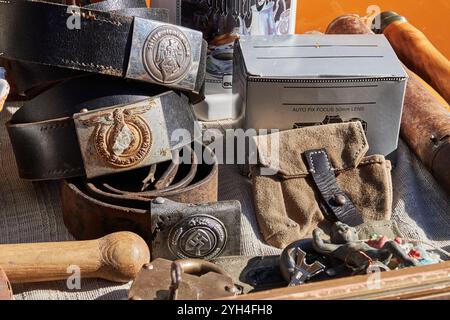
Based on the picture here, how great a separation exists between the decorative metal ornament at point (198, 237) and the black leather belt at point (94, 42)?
0.96 ft

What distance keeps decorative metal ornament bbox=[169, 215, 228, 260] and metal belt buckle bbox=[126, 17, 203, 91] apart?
291mm

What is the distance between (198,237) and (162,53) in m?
0.34

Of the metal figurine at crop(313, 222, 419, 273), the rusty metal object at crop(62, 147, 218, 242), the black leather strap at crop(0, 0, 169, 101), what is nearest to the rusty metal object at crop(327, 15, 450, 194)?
the metal figurine at crop(313, 222, 419, 273)

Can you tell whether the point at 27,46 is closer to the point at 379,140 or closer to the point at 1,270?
the point at 1,270

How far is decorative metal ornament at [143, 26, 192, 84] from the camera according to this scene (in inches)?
46.7

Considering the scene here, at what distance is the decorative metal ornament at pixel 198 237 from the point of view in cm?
106

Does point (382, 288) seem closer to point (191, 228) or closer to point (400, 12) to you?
point (191, 228)

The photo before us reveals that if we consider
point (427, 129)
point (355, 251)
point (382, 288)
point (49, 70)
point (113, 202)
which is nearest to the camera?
point (382, 288)

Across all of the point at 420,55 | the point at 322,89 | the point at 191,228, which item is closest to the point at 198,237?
the point at 191,228

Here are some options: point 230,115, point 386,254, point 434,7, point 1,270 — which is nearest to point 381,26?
point 434,7

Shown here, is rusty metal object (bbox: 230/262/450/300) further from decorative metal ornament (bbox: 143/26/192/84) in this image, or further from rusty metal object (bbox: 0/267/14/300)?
decorative metal ornament (bbox: 143/26/192/84)

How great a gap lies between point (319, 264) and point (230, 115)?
0.64 metres

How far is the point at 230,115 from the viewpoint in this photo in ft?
5.22

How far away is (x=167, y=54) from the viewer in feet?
3.92
